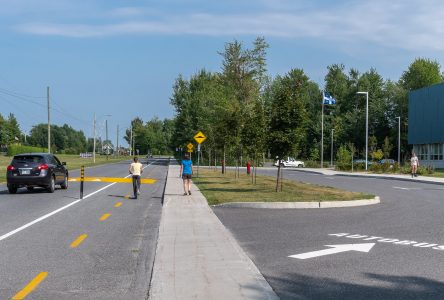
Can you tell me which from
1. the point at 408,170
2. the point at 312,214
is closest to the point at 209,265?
the point at 312,214

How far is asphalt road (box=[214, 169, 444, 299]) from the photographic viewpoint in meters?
7.18

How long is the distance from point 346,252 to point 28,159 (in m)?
17.2

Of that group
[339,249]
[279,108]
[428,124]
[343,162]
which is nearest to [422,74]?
[428,124]

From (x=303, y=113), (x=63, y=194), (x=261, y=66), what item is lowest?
(x=63, y=194)

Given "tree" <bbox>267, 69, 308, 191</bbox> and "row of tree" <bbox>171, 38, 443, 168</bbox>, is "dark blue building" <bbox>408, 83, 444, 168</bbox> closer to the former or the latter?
"row of tree" <bbox>171, 38, 443, 168</bbox>

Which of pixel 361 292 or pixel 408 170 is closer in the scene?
pixel 361 292

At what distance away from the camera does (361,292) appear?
6918mm

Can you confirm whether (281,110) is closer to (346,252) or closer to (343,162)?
(346,252)

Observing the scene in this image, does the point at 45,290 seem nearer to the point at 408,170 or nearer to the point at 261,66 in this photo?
the point at 408,170

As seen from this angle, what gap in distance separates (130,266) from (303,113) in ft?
48.3

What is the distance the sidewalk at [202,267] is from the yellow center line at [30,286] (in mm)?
1466

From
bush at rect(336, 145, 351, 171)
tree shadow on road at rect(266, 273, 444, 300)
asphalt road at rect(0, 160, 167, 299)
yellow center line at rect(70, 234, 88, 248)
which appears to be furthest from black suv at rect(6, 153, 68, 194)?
bush at rect(336, 145, 351, 171)

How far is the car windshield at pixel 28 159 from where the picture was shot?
929 inches

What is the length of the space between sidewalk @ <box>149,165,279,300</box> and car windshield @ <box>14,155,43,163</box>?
12.0m
